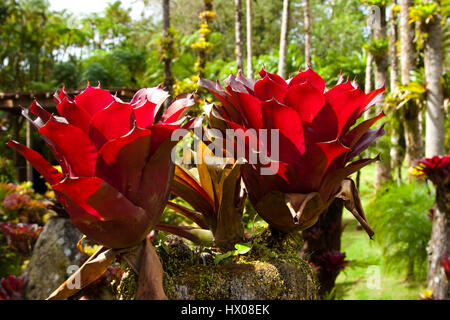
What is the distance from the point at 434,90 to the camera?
6977 millimetres

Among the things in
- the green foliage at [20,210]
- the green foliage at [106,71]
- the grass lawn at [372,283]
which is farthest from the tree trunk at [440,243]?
the green foliage at [106,71]

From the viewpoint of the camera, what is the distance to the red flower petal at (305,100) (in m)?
0.50

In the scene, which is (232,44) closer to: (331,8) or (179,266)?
(331,8)

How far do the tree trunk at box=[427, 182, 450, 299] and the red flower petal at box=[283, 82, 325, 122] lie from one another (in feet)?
9.72

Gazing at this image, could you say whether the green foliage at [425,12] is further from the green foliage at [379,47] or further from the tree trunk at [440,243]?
the tree trunk at [440,243]

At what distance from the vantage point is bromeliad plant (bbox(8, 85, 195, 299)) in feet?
1.42

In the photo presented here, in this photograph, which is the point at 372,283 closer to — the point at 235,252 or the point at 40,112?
the point at 235,252

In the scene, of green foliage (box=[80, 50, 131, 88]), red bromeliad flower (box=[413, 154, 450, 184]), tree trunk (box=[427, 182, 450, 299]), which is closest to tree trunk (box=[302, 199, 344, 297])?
red bromeliad flower (box=[413, 154, 450, 184])

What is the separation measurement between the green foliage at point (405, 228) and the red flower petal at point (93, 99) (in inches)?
245

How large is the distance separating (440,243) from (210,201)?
354cm

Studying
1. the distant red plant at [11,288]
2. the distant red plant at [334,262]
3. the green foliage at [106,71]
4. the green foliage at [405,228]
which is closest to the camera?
the distant red plant at [334,262]

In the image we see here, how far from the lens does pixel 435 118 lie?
6.83 m

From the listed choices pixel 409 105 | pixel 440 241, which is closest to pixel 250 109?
pixel 440 241

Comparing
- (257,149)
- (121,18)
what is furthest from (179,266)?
(121,18)
